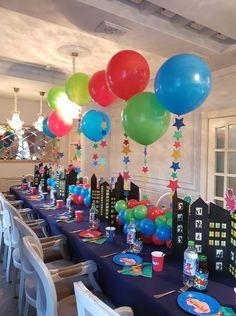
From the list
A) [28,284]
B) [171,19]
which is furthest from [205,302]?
[171,19]

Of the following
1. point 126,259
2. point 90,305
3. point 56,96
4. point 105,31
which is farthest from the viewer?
point 56,96

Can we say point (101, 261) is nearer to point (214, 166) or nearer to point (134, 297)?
point (134, 297)

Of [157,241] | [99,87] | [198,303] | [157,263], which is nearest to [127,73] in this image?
[99,87]

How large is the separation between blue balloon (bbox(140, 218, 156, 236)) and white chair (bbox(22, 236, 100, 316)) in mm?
422

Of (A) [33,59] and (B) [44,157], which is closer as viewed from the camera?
(A) [33,59]

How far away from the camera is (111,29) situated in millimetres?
2404

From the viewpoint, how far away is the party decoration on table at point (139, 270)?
1.43m

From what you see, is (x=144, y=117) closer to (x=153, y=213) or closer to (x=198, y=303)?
(x=153, y=213)

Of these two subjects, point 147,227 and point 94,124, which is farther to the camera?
point 94,124

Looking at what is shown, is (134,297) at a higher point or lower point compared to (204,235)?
lower

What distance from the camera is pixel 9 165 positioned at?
6.16 meters

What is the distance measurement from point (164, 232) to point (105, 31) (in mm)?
1853

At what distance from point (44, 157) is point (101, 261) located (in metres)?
5.25

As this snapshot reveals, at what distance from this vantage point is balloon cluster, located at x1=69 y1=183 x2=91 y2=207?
3.13 meters
